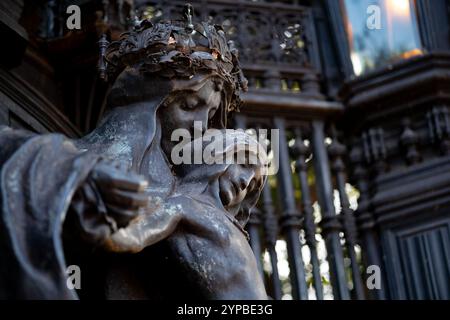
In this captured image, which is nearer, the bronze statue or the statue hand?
the bronze statue

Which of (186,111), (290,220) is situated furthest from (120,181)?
(290,220)

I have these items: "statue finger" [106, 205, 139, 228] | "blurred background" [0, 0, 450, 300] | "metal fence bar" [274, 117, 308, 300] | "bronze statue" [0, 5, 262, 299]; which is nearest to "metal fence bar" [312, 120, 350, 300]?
"blurred background" [0, 0, 450, 300]

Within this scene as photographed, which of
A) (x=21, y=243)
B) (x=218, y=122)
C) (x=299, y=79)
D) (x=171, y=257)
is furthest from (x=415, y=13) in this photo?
(x=21, y=243)

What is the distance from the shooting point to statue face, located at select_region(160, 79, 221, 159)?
4.00 m

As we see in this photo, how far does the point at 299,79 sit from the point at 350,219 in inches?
47.2

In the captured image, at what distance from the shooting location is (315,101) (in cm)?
855

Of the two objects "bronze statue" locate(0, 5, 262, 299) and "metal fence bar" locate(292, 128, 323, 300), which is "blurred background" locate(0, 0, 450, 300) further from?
"bronze statue" locate(0, 5, 262, 299)

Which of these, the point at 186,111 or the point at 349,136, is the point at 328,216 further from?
the point at 186,111

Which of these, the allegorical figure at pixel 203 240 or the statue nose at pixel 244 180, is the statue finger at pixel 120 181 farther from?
the statue nose at pixel 244 180

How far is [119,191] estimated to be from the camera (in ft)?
10.3

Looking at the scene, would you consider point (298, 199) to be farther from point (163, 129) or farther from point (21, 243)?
point (21, 243)

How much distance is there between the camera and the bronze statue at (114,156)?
3008mm

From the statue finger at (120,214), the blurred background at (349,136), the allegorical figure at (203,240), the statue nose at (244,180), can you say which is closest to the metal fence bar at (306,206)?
the blurred background at (349,136)

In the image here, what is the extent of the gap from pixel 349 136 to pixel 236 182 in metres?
4.64
